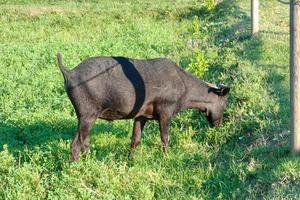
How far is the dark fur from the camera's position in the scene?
7051 millimetres

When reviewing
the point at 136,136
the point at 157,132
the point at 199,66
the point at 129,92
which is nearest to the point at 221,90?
the point at 157,132

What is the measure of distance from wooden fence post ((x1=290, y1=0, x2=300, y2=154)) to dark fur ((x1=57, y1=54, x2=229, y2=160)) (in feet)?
6.34

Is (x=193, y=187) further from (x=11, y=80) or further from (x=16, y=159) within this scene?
(x=11, y=80)

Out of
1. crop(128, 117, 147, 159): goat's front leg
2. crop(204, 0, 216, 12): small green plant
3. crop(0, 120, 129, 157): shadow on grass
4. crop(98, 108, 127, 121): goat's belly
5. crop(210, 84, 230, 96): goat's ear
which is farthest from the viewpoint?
crop(204, 0, 216, 12): small green plant

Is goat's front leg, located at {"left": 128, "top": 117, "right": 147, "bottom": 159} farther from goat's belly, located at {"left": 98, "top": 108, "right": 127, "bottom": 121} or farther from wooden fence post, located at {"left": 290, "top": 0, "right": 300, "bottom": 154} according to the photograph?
wooden fence post, located at {"left": 290, "top": 0, "right": 300, "bottom": 154}

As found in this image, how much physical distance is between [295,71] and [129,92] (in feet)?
7.15

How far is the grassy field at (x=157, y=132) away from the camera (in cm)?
631

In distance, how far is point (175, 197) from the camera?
6.13 meters

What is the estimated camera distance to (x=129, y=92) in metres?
7.30

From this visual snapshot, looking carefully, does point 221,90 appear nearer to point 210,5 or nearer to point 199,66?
point 199,66

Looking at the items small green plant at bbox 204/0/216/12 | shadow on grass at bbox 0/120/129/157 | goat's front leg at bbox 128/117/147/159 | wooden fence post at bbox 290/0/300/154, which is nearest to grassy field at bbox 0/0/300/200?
shadow on grass at bbox 0/120/129/157

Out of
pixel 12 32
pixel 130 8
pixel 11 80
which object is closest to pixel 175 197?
pixel 11 80

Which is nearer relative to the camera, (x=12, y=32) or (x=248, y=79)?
(x=248, y=79)

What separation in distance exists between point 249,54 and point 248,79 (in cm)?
231
